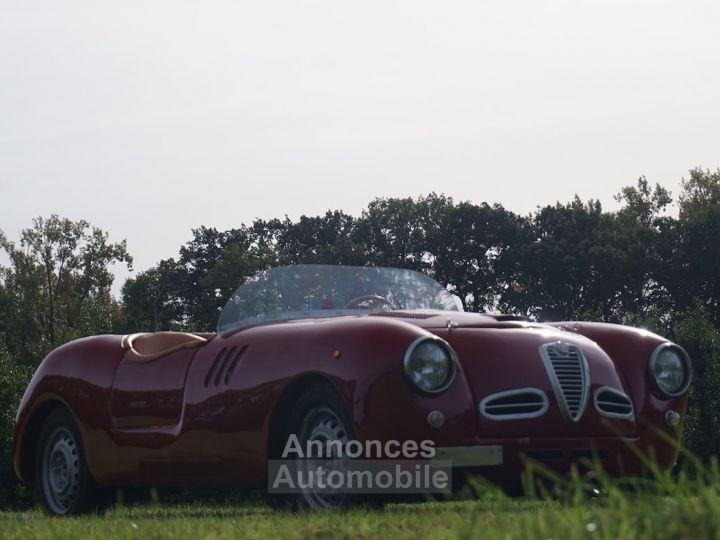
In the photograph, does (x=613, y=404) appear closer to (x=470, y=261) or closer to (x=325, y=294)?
(x=325, y=294)

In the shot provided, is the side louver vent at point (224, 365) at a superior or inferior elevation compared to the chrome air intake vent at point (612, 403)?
superior

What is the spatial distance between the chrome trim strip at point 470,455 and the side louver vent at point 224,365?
1.72 meters

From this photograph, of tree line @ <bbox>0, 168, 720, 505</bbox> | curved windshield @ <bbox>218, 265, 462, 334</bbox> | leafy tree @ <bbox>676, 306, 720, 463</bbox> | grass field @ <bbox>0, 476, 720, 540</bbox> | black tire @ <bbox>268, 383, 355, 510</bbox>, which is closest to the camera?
grass field @ <bbox>0, 476, 720, 540</bbox>

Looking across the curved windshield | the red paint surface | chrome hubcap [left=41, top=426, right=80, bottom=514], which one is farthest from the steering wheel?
chrome hubcap [left=41, top=426, right=80, bottom=514]

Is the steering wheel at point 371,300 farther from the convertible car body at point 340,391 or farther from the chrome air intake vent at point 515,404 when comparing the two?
the chrome air intake vent at point 515,404

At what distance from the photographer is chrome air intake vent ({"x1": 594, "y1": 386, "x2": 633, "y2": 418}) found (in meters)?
7.38

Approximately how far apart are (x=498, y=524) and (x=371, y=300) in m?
4.81

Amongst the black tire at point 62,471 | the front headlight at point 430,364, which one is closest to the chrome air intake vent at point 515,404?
the front headlight at point 430,364

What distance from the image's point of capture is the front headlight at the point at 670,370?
7875 mm

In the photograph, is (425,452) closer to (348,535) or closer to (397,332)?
(397,332)

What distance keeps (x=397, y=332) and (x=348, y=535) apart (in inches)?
91.4

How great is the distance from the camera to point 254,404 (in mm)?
7605

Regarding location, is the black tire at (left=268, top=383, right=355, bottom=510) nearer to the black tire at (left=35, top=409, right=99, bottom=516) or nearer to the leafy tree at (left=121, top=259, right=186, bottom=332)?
the black tire at (left=35, top=409, right=99, bottom=516)

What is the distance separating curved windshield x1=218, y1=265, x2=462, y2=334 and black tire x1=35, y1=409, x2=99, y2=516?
1390 mm
